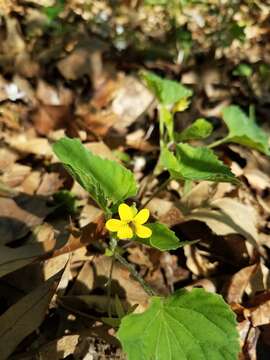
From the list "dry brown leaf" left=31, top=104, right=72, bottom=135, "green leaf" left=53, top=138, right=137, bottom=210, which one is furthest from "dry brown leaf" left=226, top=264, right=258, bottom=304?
"dry brown leaf" left=31, top=104, right=72, bottom=135

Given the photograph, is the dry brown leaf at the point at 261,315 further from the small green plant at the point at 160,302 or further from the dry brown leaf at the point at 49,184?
the dry brown leaf at the point at 49,184

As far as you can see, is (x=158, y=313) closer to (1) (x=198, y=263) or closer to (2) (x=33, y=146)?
(1) (x=198, y=263)

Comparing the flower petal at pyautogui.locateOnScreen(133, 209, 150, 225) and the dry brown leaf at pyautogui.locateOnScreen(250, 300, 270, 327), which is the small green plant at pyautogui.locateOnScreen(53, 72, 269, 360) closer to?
the flower petal at pyautogui.locateOnScreen(133, 209, 150, 225)

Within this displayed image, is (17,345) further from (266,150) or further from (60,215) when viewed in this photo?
(266,150)

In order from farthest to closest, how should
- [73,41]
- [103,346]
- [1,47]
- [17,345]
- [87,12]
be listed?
1. [87,12]
2. [73,41]
3. [1,47]
4. [103,346]
5. [17,345]

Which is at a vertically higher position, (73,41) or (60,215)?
(73,41)

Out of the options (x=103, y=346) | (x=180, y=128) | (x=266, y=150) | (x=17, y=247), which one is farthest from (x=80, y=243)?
(x=180, y=128)

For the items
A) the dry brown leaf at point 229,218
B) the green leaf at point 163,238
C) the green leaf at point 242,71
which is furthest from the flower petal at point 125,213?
the green leaf at point 242,71

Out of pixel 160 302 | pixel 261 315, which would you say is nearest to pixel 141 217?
pixel 160 302
